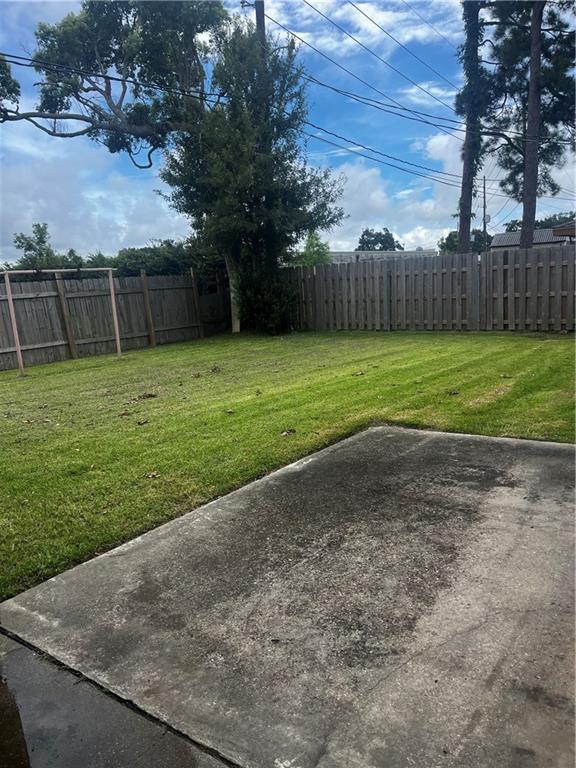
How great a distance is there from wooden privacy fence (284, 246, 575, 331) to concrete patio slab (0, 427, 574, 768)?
9.62 meters

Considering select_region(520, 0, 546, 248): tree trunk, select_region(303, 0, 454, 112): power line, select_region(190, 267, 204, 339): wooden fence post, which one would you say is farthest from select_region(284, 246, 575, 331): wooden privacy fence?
select_region(520, 0, 546, 248): tree trunk

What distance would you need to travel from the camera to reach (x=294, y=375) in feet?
26.4

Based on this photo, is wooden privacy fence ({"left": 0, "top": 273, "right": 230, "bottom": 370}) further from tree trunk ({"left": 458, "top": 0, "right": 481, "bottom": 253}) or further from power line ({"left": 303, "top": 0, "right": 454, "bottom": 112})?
tree trunk ({"left": 458, "top": 0, "right": 481, "bottom": 253})

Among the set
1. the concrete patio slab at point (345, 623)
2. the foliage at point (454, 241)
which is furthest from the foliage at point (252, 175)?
the foliage at point (454, 241)

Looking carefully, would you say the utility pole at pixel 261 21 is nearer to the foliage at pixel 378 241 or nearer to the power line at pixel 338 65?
the power line at pixel 338 65

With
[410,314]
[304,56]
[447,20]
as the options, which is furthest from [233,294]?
[447,20]

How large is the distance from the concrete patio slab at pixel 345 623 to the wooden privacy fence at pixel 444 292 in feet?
31.5

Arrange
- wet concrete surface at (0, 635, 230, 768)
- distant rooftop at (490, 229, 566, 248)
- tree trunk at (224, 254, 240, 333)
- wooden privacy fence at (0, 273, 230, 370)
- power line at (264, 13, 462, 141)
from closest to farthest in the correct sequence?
wet concrete surface at (0, 635, 230, 768) < wooden privacy fence at (0, 273, 230, 370) < power line at (264, 13, 462, 141) < tree trunk at (224, 254, 240, 333) < distant rooftop at (490, 229, 566, 248)

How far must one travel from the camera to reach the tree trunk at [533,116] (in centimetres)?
1723

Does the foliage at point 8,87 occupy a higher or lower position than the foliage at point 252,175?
higher

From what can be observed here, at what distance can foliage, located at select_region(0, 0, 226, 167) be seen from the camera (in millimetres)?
15203

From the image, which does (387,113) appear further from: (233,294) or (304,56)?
(233,294)

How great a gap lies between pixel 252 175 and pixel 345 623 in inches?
505

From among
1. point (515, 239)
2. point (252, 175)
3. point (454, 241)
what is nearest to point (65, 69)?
point (252, 175)
